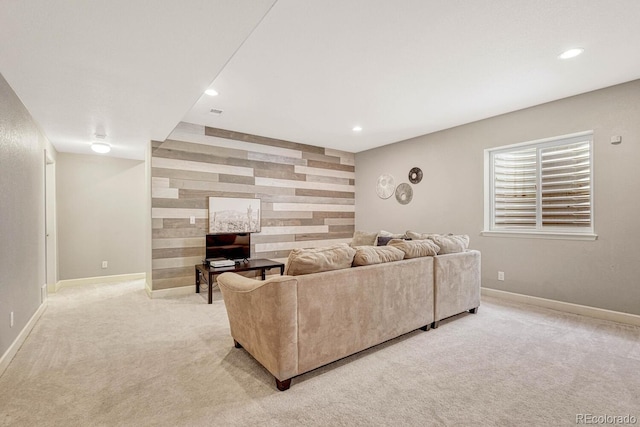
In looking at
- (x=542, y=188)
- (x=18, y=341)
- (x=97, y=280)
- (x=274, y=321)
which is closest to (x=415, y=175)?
(x=542, y=188)

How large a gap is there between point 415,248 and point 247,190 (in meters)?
3.16

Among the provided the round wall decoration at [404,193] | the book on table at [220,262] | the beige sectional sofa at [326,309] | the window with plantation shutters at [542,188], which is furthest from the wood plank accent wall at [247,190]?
the window with plantation shutters at [542,188]

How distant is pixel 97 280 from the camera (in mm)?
5332

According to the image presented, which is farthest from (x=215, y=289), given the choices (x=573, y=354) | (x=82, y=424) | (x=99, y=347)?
(x=573, y=354)

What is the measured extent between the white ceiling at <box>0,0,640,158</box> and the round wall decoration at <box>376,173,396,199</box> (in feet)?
6.38

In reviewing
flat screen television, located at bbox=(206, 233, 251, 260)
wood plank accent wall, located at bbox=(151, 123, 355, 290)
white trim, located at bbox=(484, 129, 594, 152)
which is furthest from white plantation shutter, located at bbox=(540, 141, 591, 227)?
flat screen television, located at bbox=(206, 233, 251, 260)

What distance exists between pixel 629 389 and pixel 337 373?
196 centimetres

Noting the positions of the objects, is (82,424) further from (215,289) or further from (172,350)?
(215,289)

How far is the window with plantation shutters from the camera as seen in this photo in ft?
12.1

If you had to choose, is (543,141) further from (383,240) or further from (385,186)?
(385,186)

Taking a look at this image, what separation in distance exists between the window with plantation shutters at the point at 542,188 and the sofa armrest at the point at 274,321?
3616 mm

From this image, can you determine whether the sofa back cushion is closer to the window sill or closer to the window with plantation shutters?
the window sill

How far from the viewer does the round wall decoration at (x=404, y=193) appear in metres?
5.59

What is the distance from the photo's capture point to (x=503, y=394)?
199 cm
